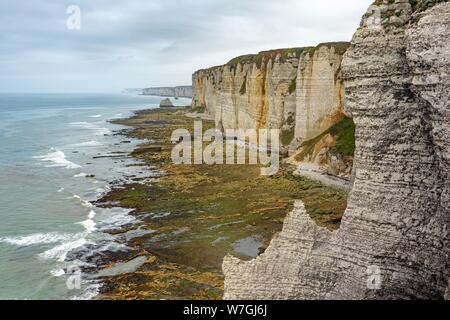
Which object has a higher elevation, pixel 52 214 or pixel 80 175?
pixel 80 175

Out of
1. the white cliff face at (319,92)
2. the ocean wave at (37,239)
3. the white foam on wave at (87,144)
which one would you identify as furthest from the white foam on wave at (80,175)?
the white foam on wave at (87,144)

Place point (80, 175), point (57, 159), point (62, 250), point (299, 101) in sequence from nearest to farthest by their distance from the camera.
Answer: point (62, 250), point (80, 175), point (299, 101), point (57, 159)

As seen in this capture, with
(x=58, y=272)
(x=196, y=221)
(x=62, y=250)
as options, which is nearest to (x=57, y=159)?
(x=196, y=221)

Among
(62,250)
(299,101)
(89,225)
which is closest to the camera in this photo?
(62,250)

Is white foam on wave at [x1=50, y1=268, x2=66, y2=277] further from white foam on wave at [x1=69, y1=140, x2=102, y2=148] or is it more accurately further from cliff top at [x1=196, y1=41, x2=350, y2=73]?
white foam on wave at [x1=69, y1=140, x2=102, y2=148]

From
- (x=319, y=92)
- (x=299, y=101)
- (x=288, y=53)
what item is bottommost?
(x=299, y=101)

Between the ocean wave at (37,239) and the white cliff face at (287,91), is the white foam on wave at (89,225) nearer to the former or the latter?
the ocean wave at (37,239)

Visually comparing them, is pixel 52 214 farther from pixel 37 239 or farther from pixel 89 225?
pixel 37 239
